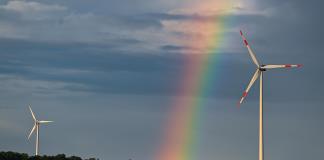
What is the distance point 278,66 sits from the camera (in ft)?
452

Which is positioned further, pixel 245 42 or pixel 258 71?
pixel 258 71

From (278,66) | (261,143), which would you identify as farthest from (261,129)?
(278,66)

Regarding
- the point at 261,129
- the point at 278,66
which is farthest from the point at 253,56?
the point at 261,129

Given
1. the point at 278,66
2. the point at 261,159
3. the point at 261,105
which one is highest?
the point at 278,66

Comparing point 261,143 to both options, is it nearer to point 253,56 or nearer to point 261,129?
point 261,129

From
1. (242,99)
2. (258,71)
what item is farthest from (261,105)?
(258,71)

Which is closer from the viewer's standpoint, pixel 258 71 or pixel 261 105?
pixel 261 105

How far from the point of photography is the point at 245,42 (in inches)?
5276

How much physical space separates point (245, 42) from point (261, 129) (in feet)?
53.7

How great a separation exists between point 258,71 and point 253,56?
566 centimetres

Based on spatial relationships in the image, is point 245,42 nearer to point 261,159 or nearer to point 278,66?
point 278,66

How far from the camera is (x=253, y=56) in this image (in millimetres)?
140375

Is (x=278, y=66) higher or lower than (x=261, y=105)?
higher

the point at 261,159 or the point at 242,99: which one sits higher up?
the point at 242,99
